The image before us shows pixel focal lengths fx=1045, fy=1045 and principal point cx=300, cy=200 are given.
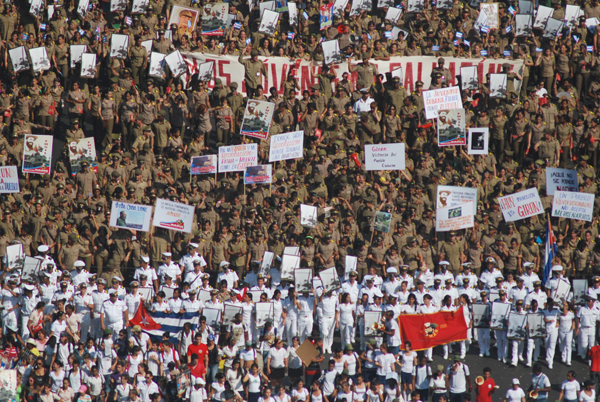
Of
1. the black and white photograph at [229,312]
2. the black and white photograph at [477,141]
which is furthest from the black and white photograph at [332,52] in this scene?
the black and white photograph at [229,312]

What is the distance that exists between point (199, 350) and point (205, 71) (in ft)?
31.3

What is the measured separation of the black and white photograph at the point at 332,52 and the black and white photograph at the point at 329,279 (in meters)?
7.39

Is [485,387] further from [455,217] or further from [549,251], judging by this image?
[455,217]

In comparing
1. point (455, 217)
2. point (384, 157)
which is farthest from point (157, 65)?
point (455, 217)

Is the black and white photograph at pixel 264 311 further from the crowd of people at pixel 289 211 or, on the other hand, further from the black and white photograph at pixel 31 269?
the black and white photograph at pixel 31 269

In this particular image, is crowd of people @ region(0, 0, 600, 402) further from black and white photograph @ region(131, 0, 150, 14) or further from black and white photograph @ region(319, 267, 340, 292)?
black and white photograph @ region(319, 267, 340, 292)

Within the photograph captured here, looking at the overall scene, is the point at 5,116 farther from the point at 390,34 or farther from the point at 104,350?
the point at 390,34

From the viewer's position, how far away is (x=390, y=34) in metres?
29.1

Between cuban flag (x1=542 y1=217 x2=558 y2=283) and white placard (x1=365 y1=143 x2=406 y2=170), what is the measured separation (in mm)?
3946

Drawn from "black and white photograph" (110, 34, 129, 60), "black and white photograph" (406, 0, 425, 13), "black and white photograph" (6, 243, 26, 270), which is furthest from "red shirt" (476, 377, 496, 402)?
"black and white photograph" (110, 34, 129, 60)

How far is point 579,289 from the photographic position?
2236 centimetres

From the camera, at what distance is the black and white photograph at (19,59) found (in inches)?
1084

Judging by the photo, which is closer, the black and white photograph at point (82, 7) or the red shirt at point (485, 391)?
the red shirt at point (485, 391)

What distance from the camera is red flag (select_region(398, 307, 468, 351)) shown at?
21453 mm
